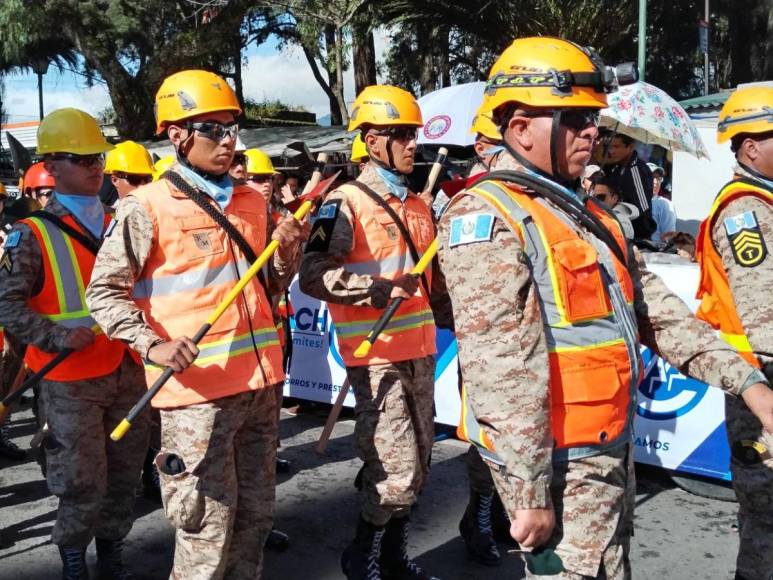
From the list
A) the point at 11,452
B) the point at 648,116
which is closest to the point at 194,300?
the point at 11,452

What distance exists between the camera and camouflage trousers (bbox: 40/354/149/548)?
160 inches

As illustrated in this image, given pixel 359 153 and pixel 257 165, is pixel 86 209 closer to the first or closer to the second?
pixel 359 153

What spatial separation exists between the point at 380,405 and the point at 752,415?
159 centimetres

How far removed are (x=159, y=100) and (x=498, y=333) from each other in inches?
76.3

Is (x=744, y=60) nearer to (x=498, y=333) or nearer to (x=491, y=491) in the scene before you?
(x=491, y=491)

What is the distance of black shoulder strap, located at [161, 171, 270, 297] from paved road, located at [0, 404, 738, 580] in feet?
6.11

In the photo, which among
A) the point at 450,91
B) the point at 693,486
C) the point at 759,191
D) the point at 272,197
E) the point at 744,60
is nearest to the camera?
the point at 759,191

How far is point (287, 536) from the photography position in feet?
16.3

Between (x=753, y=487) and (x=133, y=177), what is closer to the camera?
(x=753, y=487)

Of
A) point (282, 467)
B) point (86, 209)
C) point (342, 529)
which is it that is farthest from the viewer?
point (282, 467)

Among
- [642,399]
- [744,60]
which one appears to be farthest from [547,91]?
[744,60]

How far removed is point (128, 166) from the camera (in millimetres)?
6660

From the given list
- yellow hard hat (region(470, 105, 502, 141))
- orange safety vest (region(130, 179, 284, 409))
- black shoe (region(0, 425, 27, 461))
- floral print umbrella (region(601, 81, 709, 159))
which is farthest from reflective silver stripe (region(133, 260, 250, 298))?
floral print umbrella (region(601, 81, 709, 159))

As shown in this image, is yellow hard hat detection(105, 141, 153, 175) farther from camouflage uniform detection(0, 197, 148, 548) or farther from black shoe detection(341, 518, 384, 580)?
black shoe detection(341, 518, 384, 580)
